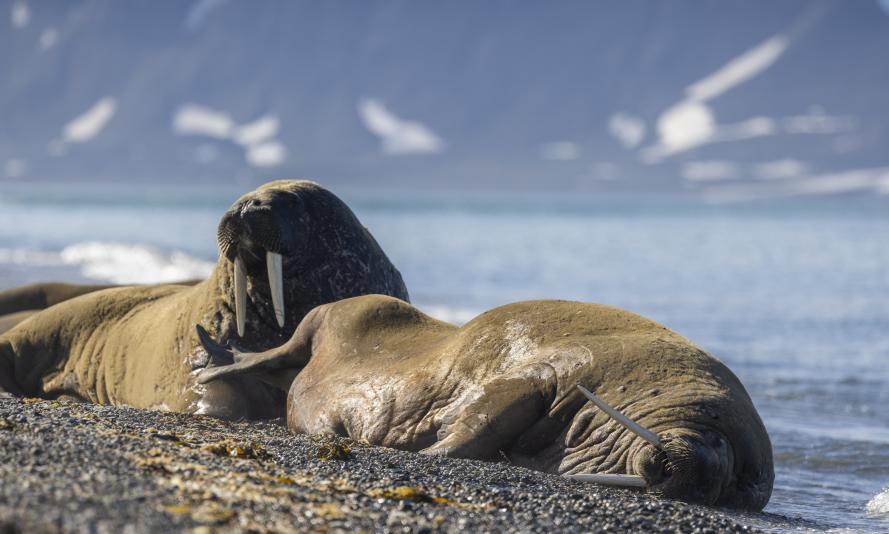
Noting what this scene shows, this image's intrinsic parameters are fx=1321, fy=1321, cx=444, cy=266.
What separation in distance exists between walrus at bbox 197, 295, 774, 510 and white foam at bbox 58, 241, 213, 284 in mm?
14776

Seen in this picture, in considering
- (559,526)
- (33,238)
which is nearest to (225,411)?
(559,526)

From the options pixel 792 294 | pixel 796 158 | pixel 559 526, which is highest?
Result: pixel 796 158

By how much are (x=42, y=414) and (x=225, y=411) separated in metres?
1.68

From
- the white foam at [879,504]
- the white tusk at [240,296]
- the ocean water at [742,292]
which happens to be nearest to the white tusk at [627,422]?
the ocean water at [742,292]

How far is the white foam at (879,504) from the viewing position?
22.3 feet

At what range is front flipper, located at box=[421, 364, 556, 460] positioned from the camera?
19.3 feet

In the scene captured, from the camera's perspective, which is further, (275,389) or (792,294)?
(792,294)

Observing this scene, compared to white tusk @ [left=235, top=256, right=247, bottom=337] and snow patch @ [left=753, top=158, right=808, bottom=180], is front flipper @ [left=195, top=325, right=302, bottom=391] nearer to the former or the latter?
white tusk @ [left=235, top=256, right=247, bottom=337]

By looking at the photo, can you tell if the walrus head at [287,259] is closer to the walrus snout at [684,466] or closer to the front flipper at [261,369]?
the front flipper at [261,369]

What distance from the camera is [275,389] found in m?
7.64

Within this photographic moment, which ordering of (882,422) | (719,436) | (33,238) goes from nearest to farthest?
1. (719,436)
2. (882,422)
3. (33,238)

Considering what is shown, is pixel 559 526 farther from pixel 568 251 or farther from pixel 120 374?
pixel 568 251

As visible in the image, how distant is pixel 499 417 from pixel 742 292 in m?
18.9

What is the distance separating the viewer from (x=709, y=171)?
193 metres
